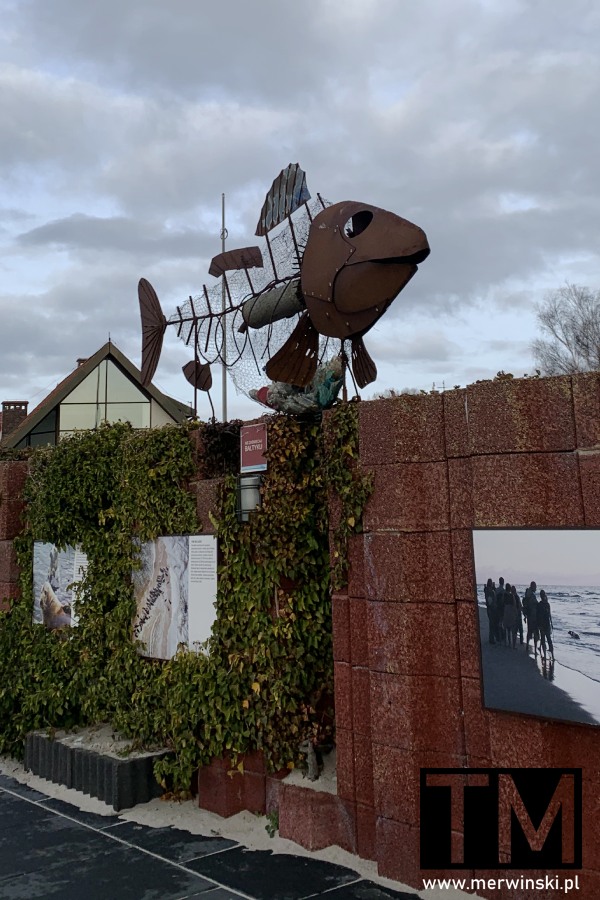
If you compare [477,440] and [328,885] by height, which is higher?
[477,440]

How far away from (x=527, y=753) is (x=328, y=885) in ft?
5.49

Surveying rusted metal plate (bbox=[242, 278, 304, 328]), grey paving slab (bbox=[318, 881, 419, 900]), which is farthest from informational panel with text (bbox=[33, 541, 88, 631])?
grey paving slab (bbox=[318, 881, 419, 900])

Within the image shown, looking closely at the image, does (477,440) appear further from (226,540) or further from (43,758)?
(43,758)

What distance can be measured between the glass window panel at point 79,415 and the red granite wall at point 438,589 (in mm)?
18321

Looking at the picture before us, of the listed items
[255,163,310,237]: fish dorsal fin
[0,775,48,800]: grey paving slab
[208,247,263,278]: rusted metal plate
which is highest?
[255,163,310,237]: fish dorsal fin

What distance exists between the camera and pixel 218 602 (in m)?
6.54

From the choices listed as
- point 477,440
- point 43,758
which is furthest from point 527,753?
point 43,758

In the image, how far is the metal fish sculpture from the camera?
549 cm

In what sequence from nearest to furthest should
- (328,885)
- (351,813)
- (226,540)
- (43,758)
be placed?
1. (328,885)
2. (351,813)
3. (226,540)
4. (43,758)

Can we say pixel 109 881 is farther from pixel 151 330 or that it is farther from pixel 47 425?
pixel 47 425

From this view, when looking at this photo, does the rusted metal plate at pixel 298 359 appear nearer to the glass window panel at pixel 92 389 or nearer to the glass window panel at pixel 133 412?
the glass window panel at pixel 133 412

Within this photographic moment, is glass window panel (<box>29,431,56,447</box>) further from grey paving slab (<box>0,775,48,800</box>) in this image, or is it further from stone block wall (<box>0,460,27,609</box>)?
grey paving slab (<box>0,775,48,800</box>)

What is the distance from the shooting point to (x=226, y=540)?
656 cm

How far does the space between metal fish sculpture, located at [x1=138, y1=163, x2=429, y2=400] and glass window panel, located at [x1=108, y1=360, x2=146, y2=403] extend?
15190 millimetres
